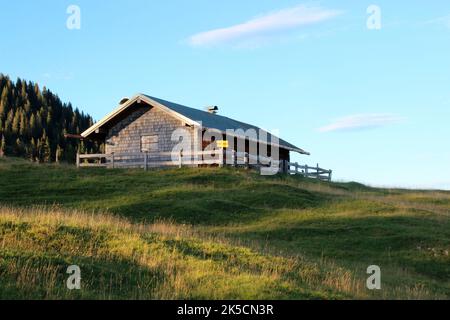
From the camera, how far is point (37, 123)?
9675 cm

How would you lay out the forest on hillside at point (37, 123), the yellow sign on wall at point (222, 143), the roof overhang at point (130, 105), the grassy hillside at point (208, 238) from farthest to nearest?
1. the forest on hillside at point (37, 123)
2. the roof overhang at point (130, 105)
3. the yellow sign on wall at point (222, 143)
4. the grassy hillside at point (208, 238)

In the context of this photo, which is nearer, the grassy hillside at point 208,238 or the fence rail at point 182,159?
the grassy hillside at point 208,238

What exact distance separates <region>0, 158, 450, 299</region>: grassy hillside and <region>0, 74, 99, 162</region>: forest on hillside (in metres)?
48.8

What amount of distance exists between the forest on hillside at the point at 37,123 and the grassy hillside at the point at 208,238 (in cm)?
4883

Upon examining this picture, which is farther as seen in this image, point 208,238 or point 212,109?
point 212,109

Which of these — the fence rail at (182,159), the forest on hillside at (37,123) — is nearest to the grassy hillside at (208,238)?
the fence rail at (182,159)

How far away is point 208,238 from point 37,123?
85255mm

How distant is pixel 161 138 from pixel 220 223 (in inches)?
676

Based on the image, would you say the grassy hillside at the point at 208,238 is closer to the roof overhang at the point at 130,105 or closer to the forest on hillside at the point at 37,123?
the roof overhang at the point at 130,105

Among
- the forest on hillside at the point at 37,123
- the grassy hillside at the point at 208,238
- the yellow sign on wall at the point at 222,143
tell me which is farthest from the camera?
the forest on hillside at the point at 37,123

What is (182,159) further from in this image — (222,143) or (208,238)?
(208,238)

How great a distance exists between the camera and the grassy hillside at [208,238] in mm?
11102

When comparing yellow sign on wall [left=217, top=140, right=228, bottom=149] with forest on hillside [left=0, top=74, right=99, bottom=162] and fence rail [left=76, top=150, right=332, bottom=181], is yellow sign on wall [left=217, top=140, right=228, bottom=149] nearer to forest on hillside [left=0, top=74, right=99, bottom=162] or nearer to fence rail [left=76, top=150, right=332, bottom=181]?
fence rail [left=76, top=150, right=332, bottom=181]

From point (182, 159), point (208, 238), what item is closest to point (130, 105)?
point (182, 159)
